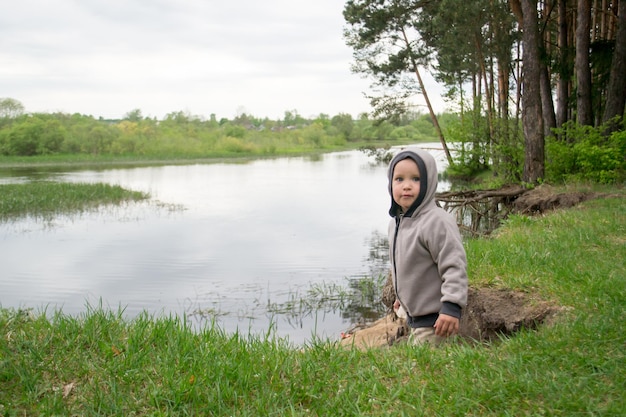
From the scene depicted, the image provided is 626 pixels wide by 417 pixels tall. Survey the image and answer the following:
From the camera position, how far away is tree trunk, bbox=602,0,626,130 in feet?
38.3

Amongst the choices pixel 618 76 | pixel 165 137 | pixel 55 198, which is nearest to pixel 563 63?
pixel 618 76

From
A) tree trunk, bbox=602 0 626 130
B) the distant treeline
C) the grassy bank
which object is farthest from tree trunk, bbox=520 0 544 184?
the distant treeline

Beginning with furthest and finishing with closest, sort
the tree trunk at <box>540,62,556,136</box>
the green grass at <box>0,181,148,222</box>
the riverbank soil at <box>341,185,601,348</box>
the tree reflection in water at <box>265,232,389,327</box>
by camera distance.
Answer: the green grass at <box>0,181,148,222</box> < the tree trunk at <box>540,62,556,136</box> < the tree reflection in water at <box>265,232,389,327</box> < the riverbank soil at <box>341,185,601,348</box>

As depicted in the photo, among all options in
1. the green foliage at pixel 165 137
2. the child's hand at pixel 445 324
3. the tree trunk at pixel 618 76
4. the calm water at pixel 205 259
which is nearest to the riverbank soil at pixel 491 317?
the child's hand at pixel 445 324

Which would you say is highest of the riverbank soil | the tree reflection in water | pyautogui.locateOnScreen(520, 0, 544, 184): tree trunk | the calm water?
pyautogui.locateOnScreen(520, 0, 544, 184): tree trunk

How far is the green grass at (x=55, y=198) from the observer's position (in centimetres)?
1866

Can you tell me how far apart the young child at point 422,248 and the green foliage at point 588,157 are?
9.11 m

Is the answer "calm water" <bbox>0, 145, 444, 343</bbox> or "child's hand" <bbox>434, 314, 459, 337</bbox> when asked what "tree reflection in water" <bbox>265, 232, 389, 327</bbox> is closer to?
"calm water" <bbox>0, 145, 444, 343</bbox>

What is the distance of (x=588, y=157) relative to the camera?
1156 centimetres

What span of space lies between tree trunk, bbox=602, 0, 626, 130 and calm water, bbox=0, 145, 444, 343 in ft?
19.4

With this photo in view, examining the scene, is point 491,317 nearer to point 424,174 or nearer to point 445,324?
point 445,324

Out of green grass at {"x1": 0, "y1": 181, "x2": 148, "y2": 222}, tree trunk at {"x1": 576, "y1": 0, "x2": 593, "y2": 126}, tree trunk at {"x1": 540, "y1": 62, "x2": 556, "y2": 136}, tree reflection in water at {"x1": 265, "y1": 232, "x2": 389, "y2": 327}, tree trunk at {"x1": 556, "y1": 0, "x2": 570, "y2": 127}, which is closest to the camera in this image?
tree reflection in water at {"x1": 265, "y1": 232, "x2": 389, "y2": 327}

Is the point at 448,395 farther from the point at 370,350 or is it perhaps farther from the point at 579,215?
the point at 579,215

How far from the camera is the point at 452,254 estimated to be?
3338 mm
